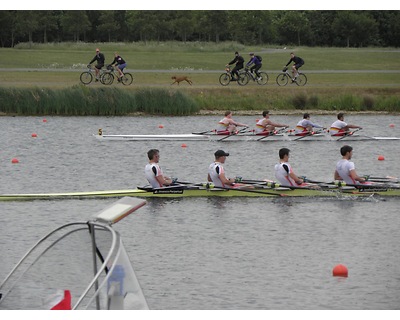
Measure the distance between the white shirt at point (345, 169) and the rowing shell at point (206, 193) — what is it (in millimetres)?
200

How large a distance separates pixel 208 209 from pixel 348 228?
127 inches

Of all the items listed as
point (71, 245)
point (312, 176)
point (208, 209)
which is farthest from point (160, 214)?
point (71, 245)

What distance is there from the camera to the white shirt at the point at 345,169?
2133cm

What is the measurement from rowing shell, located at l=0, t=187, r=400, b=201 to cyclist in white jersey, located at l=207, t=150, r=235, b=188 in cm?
17

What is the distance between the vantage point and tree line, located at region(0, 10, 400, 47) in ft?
119

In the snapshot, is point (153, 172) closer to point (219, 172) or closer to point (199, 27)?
point (219, 172)

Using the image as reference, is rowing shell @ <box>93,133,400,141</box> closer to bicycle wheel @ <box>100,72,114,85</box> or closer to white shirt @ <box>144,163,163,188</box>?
bicycle wheel @ <box>100,72,114,85</box>

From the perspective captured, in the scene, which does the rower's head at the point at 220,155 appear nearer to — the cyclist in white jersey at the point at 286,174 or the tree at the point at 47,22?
the cyclist in white jersey at the point at 286,174

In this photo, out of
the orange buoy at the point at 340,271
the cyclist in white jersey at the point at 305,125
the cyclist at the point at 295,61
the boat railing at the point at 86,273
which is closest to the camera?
the boat railing at the point at 86,273

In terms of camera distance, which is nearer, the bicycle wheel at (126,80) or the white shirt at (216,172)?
the white shirt at (216,172)

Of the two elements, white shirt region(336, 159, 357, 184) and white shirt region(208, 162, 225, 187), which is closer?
white shirt region(208, 162, 225, 187)

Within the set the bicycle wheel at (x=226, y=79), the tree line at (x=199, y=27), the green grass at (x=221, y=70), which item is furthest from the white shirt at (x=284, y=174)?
the bicycle wheel at (x=226, y=79)

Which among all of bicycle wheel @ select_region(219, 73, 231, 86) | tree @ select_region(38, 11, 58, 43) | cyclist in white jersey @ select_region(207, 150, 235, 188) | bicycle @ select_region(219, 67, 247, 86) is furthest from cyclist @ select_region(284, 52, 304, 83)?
cyclist in white jersey @ select_region(207, 150, 235, 188)
